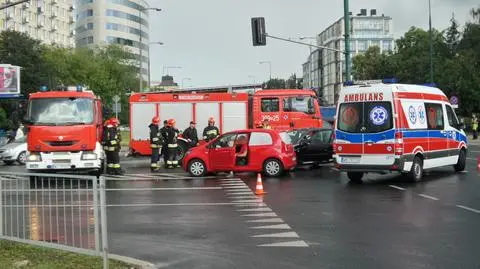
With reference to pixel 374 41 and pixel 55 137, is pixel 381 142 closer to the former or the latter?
pixel 55 137

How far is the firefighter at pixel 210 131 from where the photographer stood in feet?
73.6

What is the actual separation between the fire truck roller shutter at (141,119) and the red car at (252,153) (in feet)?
19.2

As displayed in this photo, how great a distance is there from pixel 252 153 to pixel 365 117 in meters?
3.96

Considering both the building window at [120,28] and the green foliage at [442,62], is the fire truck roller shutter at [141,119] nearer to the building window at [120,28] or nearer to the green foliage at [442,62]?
the green foliage at [442,62]

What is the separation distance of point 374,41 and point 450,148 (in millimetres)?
139108

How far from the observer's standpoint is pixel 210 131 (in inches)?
886

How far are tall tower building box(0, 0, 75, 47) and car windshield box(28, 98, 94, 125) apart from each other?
72.5 meters

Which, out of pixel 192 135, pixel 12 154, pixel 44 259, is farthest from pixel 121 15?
pixel 44 259

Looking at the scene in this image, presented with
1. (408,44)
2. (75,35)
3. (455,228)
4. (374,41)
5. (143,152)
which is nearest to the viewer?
(455,228)

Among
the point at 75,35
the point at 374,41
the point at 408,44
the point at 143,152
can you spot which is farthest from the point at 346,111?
the point at 374,41

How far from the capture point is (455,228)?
9.47m

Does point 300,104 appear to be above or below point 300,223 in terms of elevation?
above

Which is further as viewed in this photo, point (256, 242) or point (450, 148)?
point (450, 148)

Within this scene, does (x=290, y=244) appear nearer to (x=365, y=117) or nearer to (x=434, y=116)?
(x=365, y=117)
